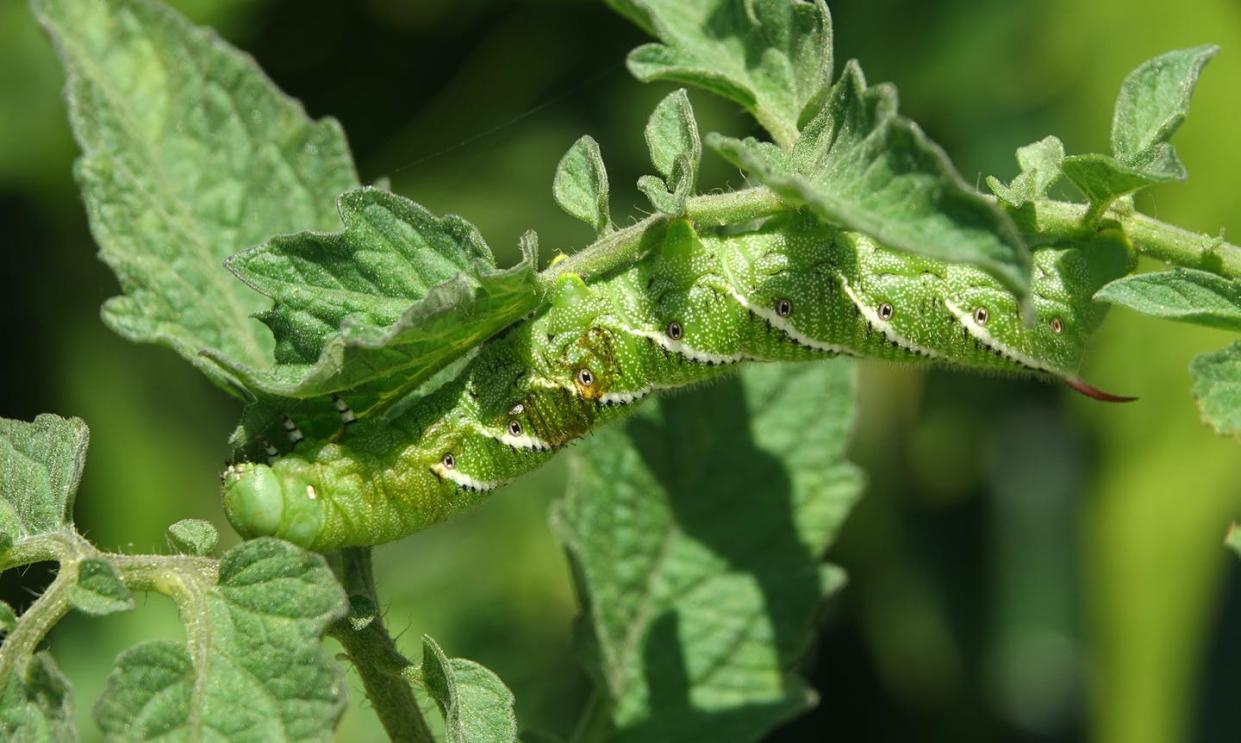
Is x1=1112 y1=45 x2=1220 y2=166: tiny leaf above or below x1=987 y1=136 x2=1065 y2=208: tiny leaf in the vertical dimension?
above

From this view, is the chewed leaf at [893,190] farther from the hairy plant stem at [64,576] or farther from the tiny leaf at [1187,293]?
the hairy plant stem at [64,576]

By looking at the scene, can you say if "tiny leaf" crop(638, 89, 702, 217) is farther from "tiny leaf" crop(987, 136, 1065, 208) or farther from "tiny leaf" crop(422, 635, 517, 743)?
"tiny leaf" crop(422, 635, 517, 743)

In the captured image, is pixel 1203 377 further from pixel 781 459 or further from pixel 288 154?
pixel 288 154

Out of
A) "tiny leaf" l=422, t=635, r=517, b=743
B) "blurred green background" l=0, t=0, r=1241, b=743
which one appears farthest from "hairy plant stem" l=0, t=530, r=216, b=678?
"blurred green background" l=0, t=0, r=1241, b=743

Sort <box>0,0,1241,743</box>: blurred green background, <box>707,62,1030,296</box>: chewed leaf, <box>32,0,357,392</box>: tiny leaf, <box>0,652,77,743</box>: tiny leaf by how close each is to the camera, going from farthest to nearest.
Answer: <box>0,0,1241,743</box>: blurred green background → <box>32,0,357,392</box>: tiny leaf → <box>0,652,77,743</box>: tiny leaf → <box>707,62,1030,296</box>: chewed leaf

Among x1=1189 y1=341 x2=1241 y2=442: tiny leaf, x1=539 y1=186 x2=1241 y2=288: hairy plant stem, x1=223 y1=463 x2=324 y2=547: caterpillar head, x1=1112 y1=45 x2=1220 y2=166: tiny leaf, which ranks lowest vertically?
x1=223 y1=463 x2=324 y2=547: caterpillar head

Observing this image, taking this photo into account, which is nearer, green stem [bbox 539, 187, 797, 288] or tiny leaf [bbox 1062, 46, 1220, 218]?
tiny leaf [bbox 1062, 46, 1220, 218]

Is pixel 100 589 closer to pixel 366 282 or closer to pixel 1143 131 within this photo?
pixel 366 282
